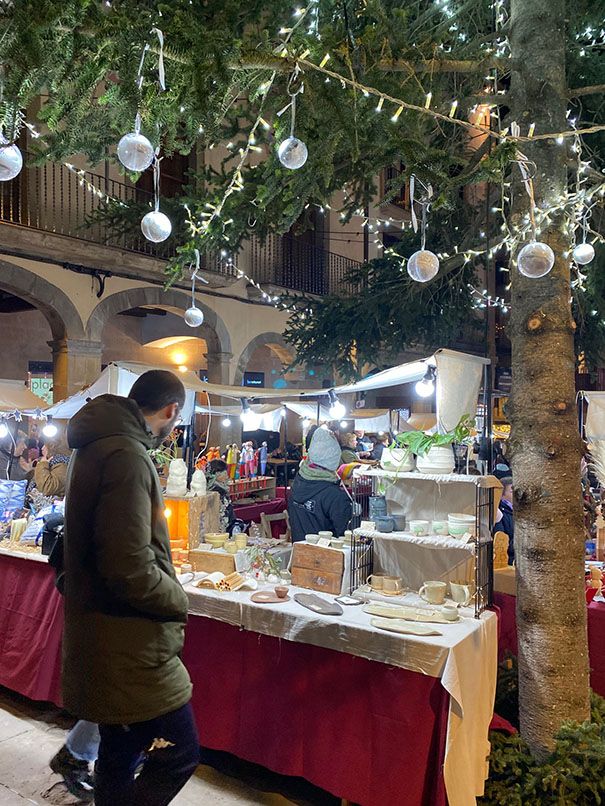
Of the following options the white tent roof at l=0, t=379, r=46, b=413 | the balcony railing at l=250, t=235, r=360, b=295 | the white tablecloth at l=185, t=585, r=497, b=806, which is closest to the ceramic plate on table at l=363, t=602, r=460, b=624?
the white tablecloth at l=185, t=585, r=497, b=806

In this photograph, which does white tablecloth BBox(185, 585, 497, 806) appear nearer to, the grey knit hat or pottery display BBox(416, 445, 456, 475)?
pottery display BBox(416, 445, 456, 475)

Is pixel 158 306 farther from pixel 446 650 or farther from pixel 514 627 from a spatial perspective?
pixel 446 650

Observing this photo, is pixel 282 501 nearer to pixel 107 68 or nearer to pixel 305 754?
pixel 305 754

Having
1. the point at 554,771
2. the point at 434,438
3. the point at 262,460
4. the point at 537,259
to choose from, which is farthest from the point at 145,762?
the point at 262,460

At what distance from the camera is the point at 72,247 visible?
10.3 meters

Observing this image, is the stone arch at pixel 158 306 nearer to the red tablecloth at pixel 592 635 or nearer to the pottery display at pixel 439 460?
the pottery display at pixel 439 460

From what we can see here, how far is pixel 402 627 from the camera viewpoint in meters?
3.10

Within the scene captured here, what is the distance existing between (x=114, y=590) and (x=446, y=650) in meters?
1.58

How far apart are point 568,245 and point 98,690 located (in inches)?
126

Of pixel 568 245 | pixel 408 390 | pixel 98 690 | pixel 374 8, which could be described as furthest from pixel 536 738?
pixel 408 390

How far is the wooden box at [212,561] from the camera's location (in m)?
4.12

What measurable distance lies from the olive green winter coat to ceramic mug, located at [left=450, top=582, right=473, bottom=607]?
1.86 meters

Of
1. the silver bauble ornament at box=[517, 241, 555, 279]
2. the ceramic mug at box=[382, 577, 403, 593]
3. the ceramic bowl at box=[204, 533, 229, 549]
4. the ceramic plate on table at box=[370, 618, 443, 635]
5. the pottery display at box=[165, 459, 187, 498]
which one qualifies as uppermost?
the silver bauble ornament at box=[517, 241, 555, 279]

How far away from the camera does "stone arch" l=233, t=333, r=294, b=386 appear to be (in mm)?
14250
